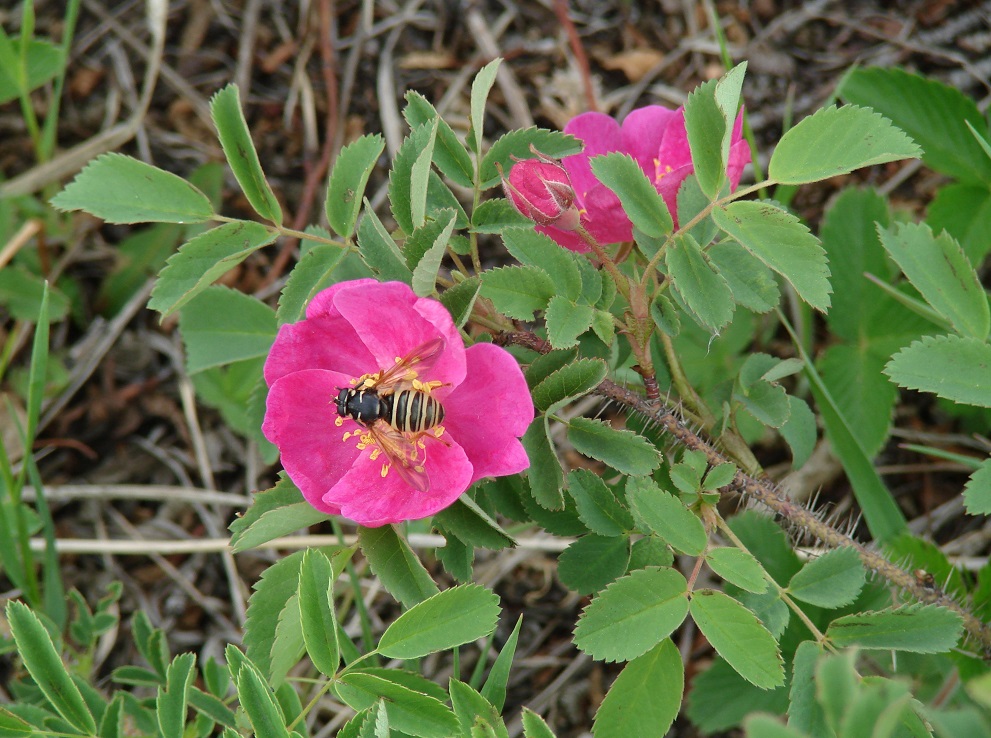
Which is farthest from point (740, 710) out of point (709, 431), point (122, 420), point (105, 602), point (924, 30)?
point (924, 30)

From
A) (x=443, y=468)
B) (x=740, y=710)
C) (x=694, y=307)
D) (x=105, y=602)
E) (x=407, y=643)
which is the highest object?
(x=694, y=307)

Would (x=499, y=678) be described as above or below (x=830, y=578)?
below

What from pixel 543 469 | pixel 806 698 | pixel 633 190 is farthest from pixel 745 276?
pixel 806 698

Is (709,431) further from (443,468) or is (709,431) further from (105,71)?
(105,71)

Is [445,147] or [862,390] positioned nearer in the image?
[445,147]

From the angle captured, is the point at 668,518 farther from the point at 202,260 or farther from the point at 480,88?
the point at 202,260

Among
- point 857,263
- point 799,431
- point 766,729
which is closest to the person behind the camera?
point 766,729

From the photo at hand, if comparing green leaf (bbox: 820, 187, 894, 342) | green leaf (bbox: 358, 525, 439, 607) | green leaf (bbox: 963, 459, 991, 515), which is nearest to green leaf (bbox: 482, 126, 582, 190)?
green leaf (bbox: 358, 525, 439, 607)
